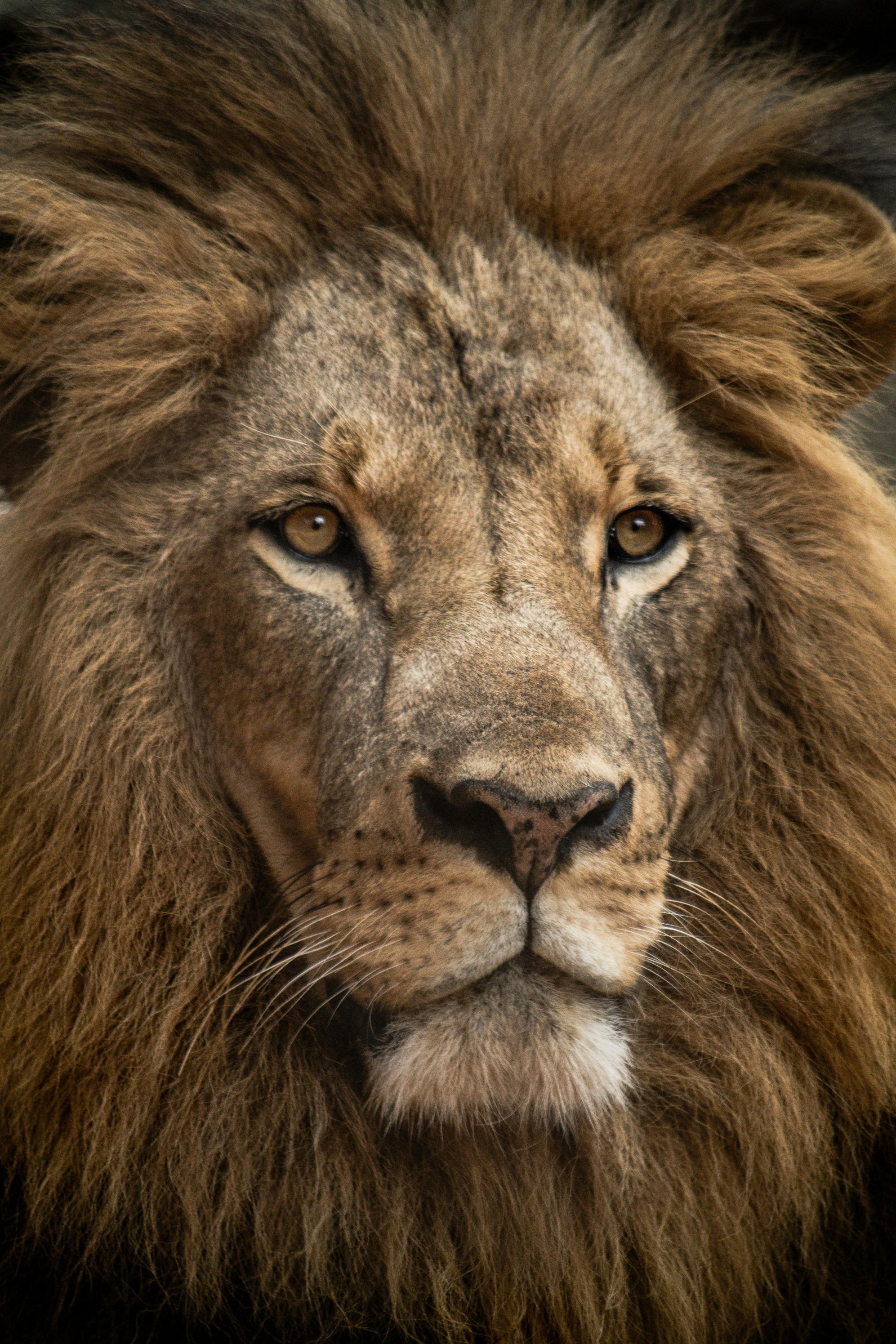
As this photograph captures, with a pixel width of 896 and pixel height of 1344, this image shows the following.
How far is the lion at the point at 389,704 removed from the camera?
1.57 m

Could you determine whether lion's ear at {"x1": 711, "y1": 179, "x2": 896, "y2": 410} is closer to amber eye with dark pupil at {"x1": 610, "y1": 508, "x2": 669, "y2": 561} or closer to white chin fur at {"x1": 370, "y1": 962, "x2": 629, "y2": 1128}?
amber eye with dark pupil at {"x1": 610, "y1": 508, "x2": 669, "y2": 561}

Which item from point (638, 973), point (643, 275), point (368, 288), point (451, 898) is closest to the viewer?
point (451, 898)

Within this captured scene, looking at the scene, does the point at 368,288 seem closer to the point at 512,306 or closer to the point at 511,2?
the point at 512,306

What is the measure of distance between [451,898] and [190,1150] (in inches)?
19.2

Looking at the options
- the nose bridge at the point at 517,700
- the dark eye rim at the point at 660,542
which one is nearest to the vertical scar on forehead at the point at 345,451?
the nose bridge at the point at 517,700

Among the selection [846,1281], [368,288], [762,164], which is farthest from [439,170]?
[846,1281]

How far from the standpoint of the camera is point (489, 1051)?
1455 mm

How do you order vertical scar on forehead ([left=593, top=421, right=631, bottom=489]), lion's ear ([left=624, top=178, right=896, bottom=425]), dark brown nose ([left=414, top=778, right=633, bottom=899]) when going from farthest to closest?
lion's ear ([left=624, top=178, right=896, bottom=425])
vertical scar on forehead ([left=593, top=421, right=631, bottom=489])
dark brown nose ([left=414, top=778, right=633, bottom=899])

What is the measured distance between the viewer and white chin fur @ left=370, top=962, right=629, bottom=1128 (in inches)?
57.0

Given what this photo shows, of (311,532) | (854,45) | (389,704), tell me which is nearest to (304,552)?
(311,532)

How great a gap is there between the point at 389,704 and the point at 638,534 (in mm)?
461

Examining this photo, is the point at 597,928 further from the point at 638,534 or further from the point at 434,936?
the point at 638,534

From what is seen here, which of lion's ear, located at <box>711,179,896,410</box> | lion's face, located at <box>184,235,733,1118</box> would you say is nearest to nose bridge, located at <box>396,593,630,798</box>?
lion's face, located at <box>184,235,733,1118</box>

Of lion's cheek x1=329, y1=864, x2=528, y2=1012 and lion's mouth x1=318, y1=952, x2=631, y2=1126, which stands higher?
lion's cheek x1=329, y1=864, x2=528, y2=1012
